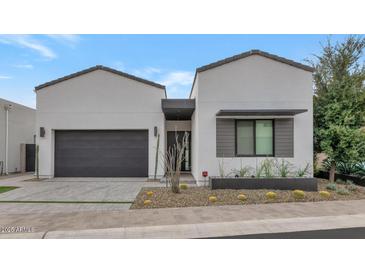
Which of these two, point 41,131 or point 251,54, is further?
point 41,131

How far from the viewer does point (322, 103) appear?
11.3 metres

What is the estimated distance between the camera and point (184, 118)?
601 inches

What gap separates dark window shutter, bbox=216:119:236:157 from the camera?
34.8 feet

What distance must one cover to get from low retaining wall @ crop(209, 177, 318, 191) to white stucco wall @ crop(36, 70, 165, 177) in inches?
167

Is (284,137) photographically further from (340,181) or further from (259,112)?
A: (340,181)

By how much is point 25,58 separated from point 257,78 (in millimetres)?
10817

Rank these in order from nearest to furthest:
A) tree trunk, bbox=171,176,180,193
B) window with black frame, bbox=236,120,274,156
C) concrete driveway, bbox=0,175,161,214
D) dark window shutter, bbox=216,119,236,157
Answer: concrete driveway, bbox=0,175,161,214 → tree trunk, bbox=171,176,180,193 → dark window shutter, bbox=216,119,236,157 → window with black frame, bbox=236,120,274,156

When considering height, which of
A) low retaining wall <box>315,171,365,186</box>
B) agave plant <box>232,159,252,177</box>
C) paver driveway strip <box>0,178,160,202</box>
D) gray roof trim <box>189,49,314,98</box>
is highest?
gray roof trim <box>189,49,314,98</box>

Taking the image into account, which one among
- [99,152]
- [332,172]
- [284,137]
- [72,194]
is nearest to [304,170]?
[284,137]

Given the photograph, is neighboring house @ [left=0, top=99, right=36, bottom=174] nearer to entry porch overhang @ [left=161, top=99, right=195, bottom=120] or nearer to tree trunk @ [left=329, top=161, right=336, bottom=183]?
entry porch overhang @ [left=161, top=99, right=195, bottom=120]

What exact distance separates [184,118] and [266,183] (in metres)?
7.03

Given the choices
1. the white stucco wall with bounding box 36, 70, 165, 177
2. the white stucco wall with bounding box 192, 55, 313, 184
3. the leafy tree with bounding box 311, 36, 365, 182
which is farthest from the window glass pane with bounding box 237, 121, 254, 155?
the white stucco wall with bounding box 36, 70, 165, 177

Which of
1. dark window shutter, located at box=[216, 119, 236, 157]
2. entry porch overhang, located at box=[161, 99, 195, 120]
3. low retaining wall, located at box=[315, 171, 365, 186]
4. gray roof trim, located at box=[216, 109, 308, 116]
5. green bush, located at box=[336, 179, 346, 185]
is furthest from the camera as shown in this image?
entry porch overhang, located at box=[161, 99, 195, 120]

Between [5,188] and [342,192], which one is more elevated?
[342,192]
